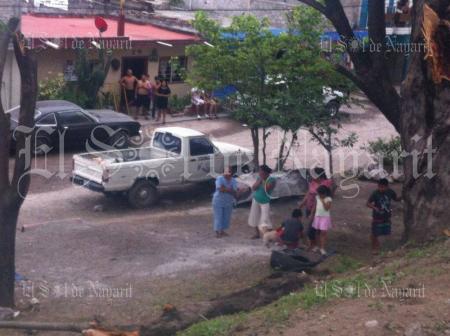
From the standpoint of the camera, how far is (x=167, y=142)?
18.0 metres

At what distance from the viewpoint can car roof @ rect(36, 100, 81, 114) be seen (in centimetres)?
2084

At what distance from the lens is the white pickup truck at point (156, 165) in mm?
16531

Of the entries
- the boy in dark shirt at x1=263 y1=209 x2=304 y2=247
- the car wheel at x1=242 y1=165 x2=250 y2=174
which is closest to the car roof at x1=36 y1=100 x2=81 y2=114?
the car wheel at x1=242 y1=165 x2=250 y2=174

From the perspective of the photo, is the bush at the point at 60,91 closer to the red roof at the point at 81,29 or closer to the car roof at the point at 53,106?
the red roof at the point at 81,29

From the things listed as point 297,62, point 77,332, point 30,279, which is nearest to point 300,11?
point 297,62

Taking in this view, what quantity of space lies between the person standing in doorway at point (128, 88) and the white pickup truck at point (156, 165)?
26.2 feet

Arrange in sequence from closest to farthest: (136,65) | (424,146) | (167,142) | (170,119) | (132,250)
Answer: (424,146) → (132,250) → (167,142) → (170,119) → (136,65)

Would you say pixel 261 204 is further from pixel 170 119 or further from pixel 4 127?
pixel 170 119

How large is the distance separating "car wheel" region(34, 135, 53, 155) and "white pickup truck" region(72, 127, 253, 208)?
3.77 m

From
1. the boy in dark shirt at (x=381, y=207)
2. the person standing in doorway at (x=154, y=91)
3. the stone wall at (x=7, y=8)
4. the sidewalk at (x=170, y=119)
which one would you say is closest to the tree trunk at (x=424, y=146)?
the boy in dark shirt at (x=381, y=207)

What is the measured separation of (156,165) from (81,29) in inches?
417

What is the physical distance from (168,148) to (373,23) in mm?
5586

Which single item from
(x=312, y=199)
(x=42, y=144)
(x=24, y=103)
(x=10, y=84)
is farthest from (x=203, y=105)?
(x=24, y=103)

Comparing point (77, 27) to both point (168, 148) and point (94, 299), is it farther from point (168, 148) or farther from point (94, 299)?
point (94, 299)
